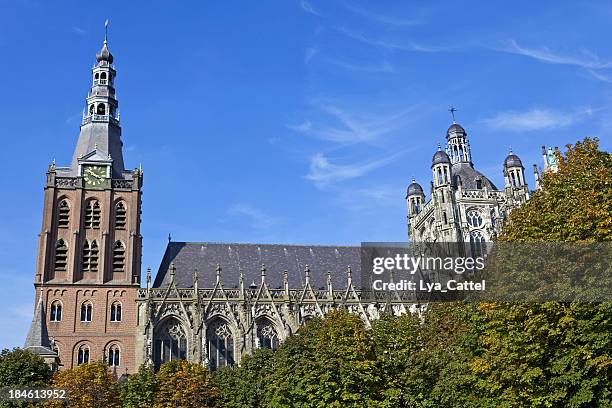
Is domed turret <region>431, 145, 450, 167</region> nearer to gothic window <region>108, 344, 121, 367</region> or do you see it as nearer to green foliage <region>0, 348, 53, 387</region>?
gothic window <region>108, 344, 121, 367</region>

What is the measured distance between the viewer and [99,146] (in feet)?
246

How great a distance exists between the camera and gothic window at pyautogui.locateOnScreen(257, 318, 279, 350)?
2736 inches

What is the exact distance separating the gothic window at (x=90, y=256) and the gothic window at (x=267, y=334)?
58.7 feet

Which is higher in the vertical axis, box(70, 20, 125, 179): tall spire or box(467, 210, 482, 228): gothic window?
box(70, 20, 125, 179): tall spire

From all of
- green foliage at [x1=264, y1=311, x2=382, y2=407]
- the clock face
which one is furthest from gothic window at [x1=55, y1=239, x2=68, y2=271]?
green foliage at [x1=264, y1=311, x2=382, y2=407]

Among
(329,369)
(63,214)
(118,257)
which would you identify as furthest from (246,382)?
(63,214)

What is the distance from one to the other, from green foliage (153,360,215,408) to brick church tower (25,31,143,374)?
15842 millimetres

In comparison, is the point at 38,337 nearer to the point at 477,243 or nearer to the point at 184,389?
the point at 184,389

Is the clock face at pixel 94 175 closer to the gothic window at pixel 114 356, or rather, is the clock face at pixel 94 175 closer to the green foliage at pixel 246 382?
the gothic window at pixel 114 356

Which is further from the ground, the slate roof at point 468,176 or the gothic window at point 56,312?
the slate roof at point 468,176

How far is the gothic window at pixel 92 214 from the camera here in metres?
70.8

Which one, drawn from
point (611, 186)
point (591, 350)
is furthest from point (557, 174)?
point (591, 350)

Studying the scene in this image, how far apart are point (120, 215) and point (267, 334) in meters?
20.1

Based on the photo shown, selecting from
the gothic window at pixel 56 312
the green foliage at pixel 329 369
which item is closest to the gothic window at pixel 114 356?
the gothic window at pixel 56 312
